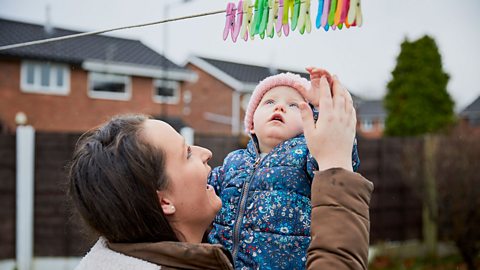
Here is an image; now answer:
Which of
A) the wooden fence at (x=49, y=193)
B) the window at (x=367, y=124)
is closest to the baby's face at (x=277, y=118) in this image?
the wooden fence at (x=49, y=193)

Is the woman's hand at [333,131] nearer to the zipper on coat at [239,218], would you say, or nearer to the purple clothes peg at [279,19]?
the purple clothes peg at [279,19]

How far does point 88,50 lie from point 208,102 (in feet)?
22.8

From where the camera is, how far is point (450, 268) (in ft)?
22.1

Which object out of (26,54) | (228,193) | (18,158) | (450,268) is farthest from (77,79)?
(228,193)

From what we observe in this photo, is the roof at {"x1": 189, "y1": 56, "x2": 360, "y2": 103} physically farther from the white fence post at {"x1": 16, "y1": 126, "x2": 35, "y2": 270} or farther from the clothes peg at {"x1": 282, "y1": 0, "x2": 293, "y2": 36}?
the clothes peg at {"x1": 282, "y1": 0, "x2": 293, "y2": 36}

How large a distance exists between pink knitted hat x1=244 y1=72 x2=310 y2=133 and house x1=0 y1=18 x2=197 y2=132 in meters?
11.6

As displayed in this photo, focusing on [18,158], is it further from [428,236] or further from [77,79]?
[77,79]

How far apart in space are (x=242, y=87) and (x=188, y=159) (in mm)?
16360

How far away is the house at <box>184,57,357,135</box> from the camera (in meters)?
18.6

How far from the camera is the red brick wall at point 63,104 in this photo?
13664mm

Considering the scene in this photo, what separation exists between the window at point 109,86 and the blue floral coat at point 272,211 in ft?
46.6

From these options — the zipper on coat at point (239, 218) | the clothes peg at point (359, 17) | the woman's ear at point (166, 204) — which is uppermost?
the clothes peg at point (359, 17)

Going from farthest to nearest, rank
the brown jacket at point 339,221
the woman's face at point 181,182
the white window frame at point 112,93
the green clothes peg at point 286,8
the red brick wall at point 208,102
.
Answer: the red brick wall at point 208,102, the white window frame at point 112,93, the woman's face at point 181,182, the green clothes peg at point 286,8, the brown jacket at point 339,221

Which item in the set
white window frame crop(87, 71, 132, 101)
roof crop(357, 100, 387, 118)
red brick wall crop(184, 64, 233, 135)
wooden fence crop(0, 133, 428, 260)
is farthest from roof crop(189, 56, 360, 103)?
roof crop(357, 100, 387, 118)
